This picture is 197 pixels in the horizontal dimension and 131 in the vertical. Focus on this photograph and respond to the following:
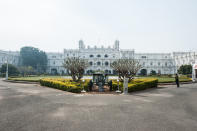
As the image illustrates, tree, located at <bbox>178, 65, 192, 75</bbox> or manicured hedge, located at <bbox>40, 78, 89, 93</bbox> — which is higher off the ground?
tree, located at <bbox>178, 65, 192, 75</bbox>

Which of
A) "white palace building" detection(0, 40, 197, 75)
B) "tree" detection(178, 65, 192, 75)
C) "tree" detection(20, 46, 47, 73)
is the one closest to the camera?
"tree" detection(178, 65, 192, 75)

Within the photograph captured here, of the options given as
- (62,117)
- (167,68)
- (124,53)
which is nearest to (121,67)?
(62,117)

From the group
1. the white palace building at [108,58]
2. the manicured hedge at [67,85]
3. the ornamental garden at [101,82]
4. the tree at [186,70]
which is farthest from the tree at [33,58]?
the tree at [186,70]

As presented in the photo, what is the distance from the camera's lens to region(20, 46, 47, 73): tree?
64562 mm

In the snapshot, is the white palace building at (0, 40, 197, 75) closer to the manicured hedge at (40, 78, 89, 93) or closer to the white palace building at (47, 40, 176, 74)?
the white palace building at (47, 40, 176, 74)

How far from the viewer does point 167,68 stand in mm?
67500

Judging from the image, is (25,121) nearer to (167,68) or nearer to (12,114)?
(12,114)

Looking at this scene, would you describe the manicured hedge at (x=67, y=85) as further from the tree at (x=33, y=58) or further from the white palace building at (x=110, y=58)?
the tree at (x=33, y=58)

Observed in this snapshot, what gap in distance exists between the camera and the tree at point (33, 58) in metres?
64.6

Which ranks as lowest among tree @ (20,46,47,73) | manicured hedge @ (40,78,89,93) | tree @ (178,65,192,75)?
manicured hedge @ (40,78,89,93)

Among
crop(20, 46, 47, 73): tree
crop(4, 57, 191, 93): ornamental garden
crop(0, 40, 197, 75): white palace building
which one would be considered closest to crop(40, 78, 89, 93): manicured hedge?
crop(4, 57, 191, 93): ornamental garden

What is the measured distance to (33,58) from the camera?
6512 centimetres

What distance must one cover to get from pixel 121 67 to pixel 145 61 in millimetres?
55897

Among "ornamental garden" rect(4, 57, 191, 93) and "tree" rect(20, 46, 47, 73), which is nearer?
"ornamental garden" rect(4, 57, 191, 93)
